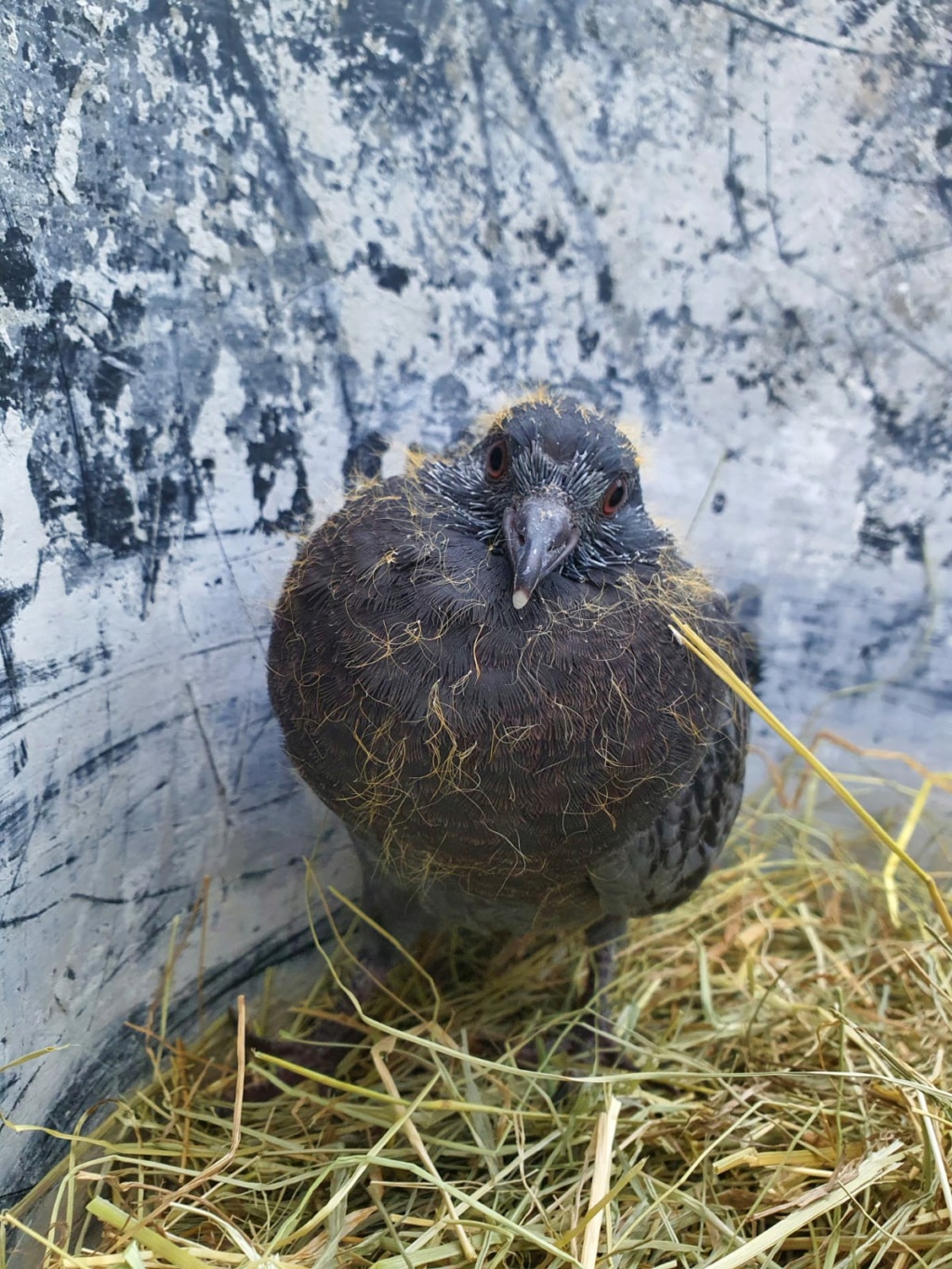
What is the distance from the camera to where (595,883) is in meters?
1.44

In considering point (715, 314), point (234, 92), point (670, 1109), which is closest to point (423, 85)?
point (234, 92)

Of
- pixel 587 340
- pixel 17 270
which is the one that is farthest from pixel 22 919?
pixel 587 340

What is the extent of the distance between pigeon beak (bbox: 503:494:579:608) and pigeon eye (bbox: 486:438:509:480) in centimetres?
8

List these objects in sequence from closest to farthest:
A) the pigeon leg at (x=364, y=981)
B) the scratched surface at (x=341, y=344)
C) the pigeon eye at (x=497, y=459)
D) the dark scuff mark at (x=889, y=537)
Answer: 1. the scratched surface at (x=341, y=344)
2. the pigeon eye at (x=497, y=459)
3. the pigeon leg at (x=364, y=981)
4. the dark scuff mark at (x=889, y=537)

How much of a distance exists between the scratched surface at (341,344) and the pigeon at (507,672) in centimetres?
23

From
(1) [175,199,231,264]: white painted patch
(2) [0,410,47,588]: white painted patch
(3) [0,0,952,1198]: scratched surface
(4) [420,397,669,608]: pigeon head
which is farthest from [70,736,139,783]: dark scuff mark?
(1) [175,199,231,264]: white painted patch

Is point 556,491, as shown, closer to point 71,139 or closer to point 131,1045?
point 71,139

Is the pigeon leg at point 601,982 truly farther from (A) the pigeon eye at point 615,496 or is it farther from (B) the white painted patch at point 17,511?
(B) the white painted patch at point 17,511

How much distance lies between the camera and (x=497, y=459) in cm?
134

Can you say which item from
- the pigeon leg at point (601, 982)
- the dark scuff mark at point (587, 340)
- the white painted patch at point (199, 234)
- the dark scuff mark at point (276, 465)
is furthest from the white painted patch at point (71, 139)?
the pigeon leg at point (601, 982)

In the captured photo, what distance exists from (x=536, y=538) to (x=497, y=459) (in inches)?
8.1

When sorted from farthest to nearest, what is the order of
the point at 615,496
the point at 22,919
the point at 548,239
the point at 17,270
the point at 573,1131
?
the point at 548,239 < the point at 573,1131 < the point at 615,496 < the point at 22,919 < the point at 17,270

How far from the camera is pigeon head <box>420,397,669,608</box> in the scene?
4.09 ft

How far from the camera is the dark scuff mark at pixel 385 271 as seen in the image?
60.8 inches
